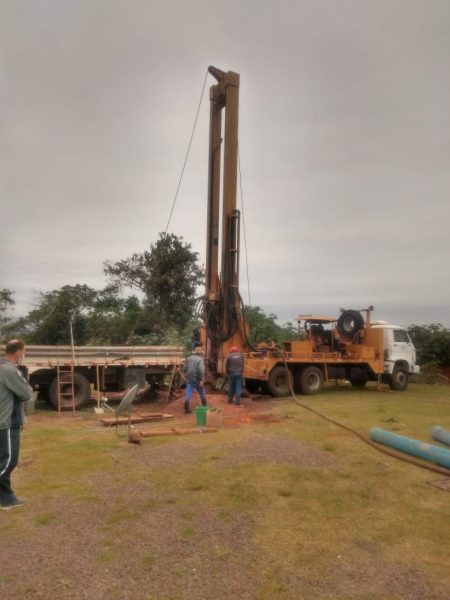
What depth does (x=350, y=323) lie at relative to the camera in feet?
62.2

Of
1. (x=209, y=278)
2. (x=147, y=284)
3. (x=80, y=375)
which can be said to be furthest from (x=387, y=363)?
(x=147, y=284)

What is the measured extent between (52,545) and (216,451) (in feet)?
12.7

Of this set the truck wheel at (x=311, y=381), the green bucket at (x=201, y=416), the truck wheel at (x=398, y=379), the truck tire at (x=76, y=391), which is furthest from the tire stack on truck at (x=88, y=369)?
the truck wheel at (x=398, y=379)

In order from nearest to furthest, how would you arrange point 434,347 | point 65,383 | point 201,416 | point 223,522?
1. point 223,522
2. point 201,416
3. point 65,383
4. point 434,347

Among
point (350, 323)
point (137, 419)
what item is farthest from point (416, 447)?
point (350, 323)

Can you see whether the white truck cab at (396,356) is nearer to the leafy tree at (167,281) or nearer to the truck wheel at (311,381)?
the truck wheel at (311,381)

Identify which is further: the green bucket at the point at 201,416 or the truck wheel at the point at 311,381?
the truck wheel at the point at 311,381

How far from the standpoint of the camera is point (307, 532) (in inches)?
195

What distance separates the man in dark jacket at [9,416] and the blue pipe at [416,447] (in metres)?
5.54

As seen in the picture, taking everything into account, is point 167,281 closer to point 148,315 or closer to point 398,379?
point 148,315

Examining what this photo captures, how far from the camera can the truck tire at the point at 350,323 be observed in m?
18.8

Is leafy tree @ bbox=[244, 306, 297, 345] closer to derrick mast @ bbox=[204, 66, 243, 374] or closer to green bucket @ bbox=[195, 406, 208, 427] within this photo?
derrick mast @ bbox=[204, 66, 243, 374]

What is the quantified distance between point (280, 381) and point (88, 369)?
584cm

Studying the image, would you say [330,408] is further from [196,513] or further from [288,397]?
[196,513]
